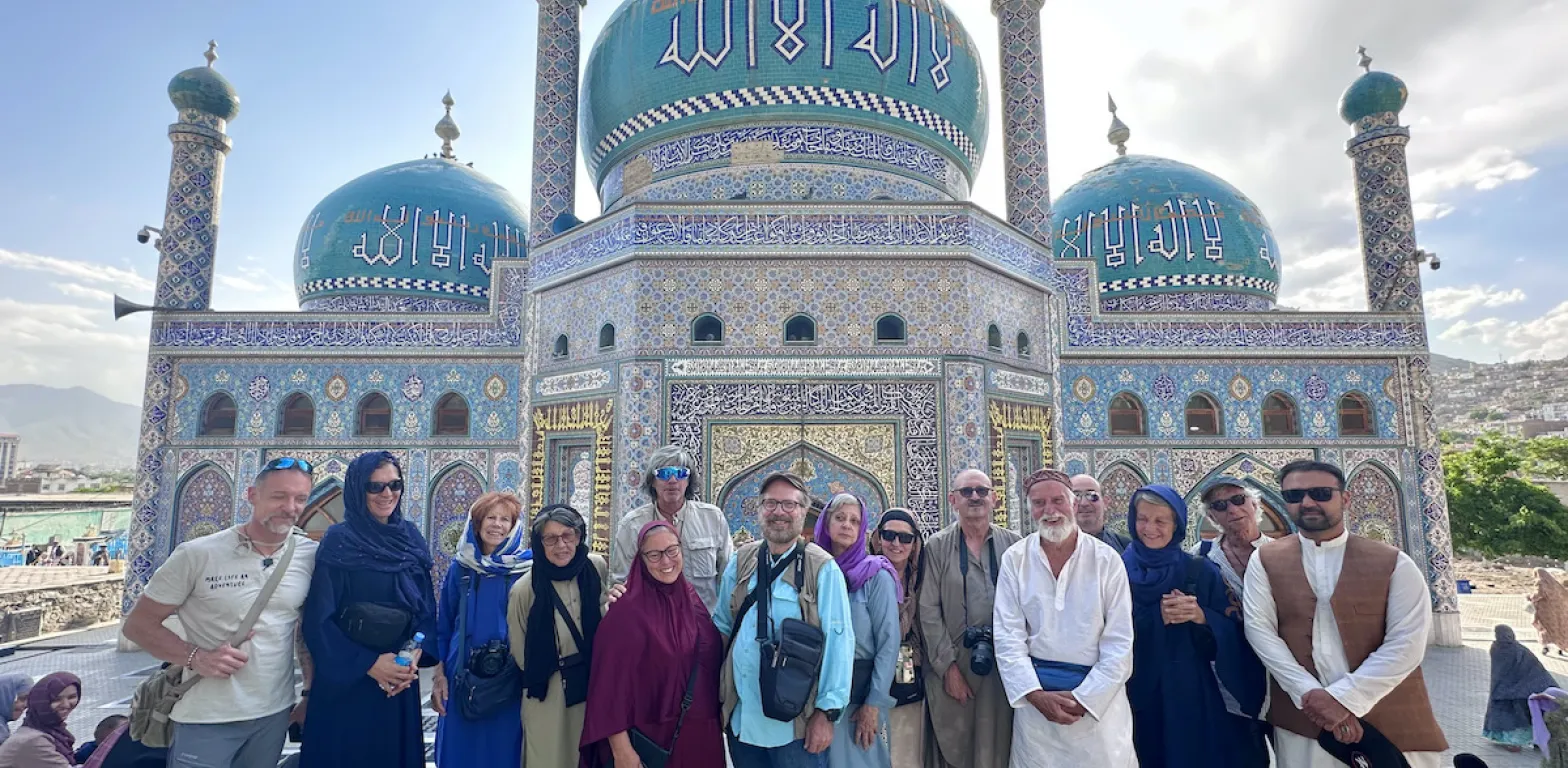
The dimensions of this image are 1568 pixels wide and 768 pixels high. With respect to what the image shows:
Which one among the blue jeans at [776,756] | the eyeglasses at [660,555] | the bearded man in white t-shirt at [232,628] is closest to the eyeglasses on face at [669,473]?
the eyeglasses at [660,555]

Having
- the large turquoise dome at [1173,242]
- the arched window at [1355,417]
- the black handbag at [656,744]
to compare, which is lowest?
the black handbag at [656,744]

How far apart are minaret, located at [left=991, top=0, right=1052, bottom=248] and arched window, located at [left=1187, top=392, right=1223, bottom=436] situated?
3.10 metres

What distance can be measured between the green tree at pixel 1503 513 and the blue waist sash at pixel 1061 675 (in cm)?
1586

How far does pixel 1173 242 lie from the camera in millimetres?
13273

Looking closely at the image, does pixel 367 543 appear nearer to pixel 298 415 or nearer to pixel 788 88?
pixel 788 88

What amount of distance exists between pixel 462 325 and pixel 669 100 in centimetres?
430

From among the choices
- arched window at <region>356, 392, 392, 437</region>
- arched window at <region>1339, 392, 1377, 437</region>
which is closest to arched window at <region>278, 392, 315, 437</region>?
arched window at <region>356, 392, 392, 437</region>

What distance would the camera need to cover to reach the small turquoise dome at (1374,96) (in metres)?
11.7

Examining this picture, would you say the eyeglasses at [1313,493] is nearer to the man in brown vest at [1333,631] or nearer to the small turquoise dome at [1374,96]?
the man in brown vest at [1333,631]

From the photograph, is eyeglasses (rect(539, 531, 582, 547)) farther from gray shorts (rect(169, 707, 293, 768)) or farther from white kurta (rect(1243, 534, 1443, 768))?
white kurta (rect(1243, 534, 1443, 768))

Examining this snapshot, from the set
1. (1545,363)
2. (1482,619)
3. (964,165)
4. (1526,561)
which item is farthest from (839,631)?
(1545,363)

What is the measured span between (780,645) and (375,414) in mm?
9995

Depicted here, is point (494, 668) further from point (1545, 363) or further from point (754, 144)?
point (1545, 363)

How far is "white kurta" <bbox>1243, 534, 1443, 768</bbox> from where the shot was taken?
102 inches
